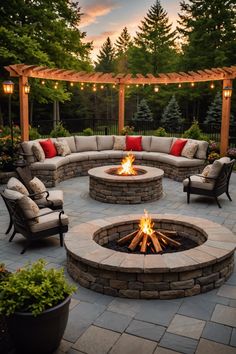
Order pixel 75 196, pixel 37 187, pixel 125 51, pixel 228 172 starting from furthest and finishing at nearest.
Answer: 1. pixel 125 51
2. pixel 75 196
3. pixel 228 172
4. pixel 37 187

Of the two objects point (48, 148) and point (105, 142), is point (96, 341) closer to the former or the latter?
point (48, 148)

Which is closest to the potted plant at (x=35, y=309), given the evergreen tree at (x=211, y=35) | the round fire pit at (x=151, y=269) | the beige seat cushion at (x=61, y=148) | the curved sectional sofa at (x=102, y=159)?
the round fire pit at (x=151, y=269)

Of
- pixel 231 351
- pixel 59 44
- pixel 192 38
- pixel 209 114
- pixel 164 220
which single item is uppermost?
pixel 192 38

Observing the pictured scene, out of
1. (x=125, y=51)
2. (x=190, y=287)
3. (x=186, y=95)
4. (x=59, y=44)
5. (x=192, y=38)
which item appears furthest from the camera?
(x=125, y=51)

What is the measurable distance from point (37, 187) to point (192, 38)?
21339mm

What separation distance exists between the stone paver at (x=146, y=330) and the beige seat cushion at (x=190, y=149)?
730cm

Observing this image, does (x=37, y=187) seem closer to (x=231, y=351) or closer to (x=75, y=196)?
(x=75, y=196)

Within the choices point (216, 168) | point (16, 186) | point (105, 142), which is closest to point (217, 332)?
point (16, 186)

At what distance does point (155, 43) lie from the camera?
28688 mm

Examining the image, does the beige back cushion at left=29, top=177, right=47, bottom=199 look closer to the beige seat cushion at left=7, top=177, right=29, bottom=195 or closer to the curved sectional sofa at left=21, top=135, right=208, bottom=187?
the beige seat cushion at left=7, top=177, right=29, bottom=195

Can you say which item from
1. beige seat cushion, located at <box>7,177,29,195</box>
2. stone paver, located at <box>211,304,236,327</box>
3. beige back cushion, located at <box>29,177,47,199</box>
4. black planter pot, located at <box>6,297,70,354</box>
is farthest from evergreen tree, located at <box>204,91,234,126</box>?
black planter pot, located at <box>6,297,70,354</box>

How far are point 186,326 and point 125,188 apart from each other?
184 inches

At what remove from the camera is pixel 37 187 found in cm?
620

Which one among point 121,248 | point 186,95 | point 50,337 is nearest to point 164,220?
point 121,248
